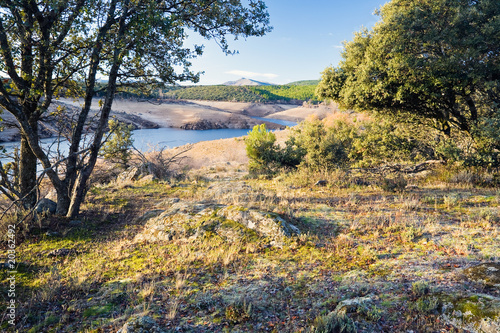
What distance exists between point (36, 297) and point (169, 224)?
3.10 m

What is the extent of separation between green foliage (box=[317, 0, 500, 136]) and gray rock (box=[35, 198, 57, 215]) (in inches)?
474

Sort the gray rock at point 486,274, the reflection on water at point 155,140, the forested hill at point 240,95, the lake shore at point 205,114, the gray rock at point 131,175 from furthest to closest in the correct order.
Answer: the forested hill at point 240,95, the lake shore at point 205,114, the reflection on water at point 155,140, the gray rock at point 131,175, the gray rock at point 486,274

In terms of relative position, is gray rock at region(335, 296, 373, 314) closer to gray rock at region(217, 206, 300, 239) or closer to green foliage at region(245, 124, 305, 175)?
gray rock at region(217, 206, 300, 239)

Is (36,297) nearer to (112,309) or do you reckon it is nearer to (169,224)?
(112,309)

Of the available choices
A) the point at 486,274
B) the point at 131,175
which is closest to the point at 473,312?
the point at 486,274

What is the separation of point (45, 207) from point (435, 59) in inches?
563

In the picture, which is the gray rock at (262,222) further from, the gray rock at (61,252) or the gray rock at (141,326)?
the gray rock at (61,252)

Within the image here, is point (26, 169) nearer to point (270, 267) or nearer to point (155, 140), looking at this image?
point (270, 267)

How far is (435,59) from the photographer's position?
9.86m

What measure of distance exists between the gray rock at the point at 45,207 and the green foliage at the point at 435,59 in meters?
12.1

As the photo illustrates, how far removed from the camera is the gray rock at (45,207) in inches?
296

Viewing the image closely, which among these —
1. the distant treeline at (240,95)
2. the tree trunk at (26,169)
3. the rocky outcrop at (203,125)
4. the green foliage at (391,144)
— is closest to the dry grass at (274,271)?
the tree trunk at (26,169)

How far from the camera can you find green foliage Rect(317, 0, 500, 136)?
9.51 metres

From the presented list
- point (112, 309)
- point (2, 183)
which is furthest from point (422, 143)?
point (2, 183)
